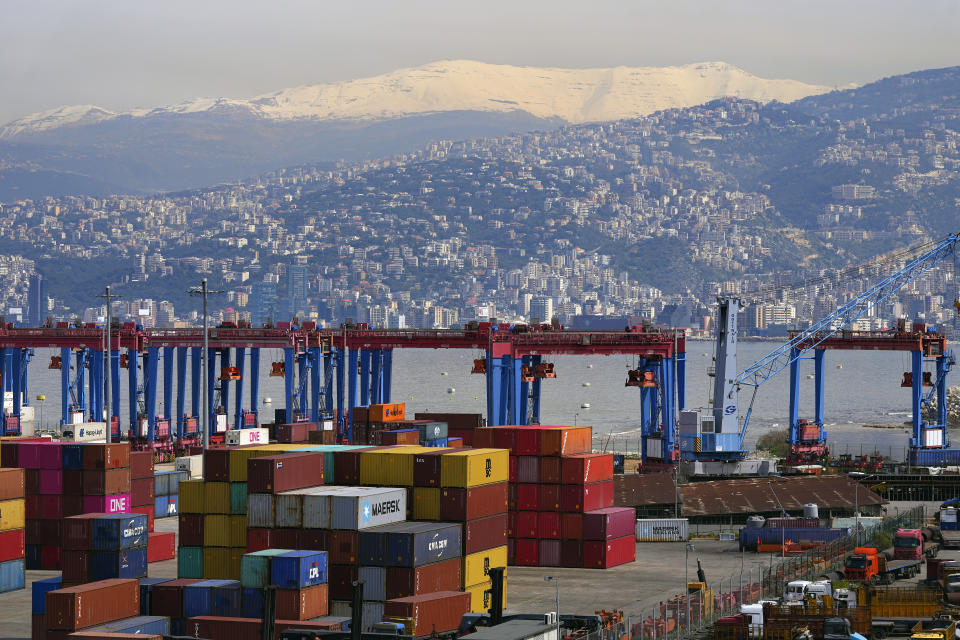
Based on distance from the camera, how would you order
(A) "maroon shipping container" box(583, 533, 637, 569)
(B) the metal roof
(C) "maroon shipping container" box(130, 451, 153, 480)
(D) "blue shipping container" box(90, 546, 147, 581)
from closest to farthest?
(D) "blue shipping container" box(90, 546, 147, 581)
(A) "maroon shipping container" box(583, 533, 637, 569)
(C) "maroon shipping container" box(130, 451, 153, 480)
(B) the metal roof

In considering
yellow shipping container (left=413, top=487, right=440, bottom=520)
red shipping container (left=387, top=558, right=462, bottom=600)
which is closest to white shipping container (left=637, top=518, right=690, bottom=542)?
yellow shipping container (left=413, top=487, right=440, bottom=520)

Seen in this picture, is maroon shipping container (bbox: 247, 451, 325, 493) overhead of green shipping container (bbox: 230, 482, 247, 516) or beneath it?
overhead

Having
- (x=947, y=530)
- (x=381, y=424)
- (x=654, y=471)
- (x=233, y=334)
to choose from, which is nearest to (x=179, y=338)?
(x=233, y=334)

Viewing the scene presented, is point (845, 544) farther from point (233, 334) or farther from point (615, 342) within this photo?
point (233, 334)

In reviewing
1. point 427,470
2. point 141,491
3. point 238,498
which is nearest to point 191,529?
point 238,498

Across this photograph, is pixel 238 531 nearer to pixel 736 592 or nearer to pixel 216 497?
pixel 216 497

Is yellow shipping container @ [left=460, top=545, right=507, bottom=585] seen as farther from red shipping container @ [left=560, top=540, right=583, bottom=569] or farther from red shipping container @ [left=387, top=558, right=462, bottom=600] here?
red shipping container @ [left=560, top=540, right=583, bottom=569]

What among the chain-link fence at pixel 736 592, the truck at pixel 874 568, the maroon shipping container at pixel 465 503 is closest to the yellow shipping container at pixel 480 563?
the maroon shipping container at pixel 465 503
